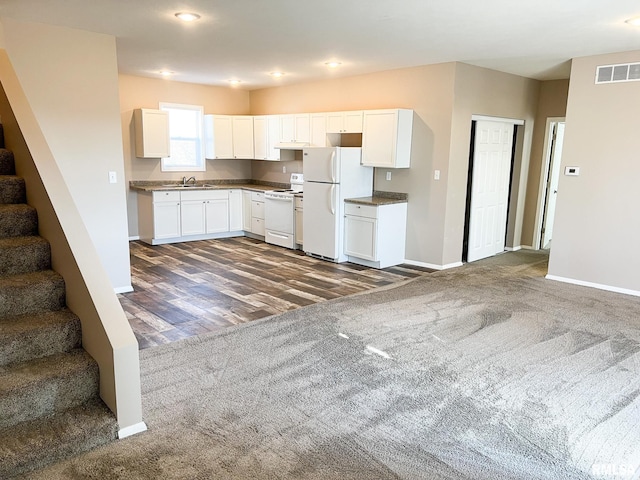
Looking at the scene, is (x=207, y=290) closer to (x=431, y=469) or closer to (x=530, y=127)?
(x=431, y=469)

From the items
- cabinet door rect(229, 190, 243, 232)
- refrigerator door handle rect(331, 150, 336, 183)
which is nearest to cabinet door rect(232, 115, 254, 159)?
cabinet door rect(229, 190, 243, 232)

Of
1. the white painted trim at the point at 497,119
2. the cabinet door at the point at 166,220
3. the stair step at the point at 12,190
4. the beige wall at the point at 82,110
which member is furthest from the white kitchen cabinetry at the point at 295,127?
the stair step at the point at 12,190

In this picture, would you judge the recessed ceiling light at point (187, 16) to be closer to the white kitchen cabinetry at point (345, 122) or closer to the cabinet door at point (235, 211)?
the white kitchen cabinetry at point (345, 122)

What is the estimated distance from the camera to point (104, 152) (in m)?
4.49

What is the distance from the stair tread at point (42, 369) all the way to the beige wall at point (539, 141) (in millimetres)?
6671

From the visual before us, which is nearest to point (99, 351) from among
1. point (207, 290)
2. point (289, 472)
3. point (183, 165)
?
point (289, 472)

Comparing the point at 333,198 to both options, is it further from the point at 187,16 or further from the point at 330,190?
the point at 187,16

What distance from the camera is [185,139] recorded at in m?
7.95

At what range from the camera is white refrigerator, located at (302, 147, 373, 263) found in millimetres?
6090

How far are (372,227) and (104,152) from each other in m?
3.20

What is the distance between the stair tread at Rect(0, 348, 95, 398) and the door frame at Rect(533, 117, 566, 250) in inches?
263

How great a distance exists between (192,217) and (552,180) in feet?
18.8

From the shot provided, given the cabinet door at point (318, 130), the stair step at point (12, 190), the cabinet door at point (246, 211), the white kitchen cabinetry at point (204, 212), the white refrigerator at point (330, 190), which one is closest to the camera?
the stair step at point (12, 190)

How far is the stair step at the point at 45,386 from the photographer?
2.26 meters
